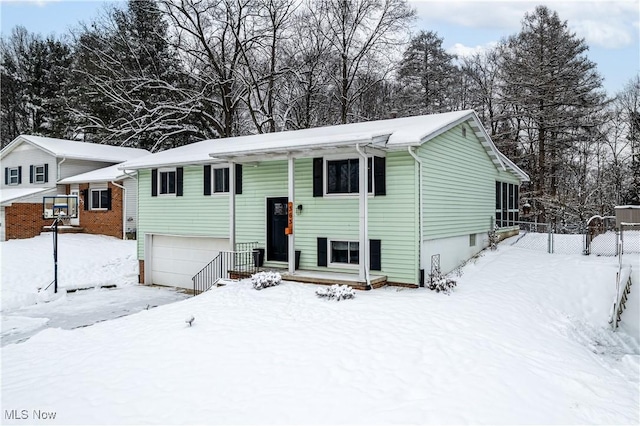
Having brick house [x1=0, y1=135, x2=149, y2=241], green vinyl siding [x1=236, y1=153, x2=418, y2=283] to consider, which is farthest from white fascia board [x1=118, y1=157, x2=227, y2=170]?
brick house [x1=0, y1=135, x2=149, y2=241]

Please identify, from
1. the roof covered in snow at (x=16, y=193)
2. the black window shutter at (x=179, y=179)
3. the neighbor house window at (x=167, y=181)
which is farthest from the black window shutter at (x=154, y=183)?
the roof covered in snow at (x=16, y=193)


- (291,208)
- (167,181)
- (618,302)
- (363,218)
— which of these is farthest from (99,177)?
(618,302)

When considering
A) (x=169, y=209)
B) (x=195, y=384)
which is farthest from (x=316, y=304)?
(x=169, y=209)

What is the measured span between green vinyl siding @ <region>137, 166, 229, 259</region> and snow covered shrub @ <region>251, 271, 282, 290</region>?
366cm

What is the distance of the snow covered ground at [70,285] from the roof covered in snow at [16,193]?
7.19 ft

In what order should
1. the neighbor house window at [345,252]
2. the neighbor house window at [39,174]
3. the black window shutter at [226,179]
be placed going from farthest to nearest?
the neighbor house window at [39,174] → the black window shutter at [226,179] → the neighbor house window at [345,252]

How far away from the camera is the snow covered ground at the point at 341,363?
199 inches

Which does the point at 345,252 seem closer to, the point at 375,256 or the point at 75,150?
the point at 375,256

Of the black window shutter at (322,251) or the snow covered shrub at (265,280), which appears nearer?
the snow covered shrub at (265,280)

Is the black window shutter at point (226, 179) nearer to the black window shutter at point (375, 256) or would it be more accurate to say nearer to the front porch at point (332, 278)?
the front porch at point (332, 278)

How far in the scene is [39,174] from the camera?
80.9 ft

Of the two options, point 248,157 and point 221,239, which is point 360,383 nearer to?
point 248,157

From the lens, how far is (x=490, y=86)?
26.9 metres

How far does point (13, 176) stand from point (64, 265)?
13.4 m
